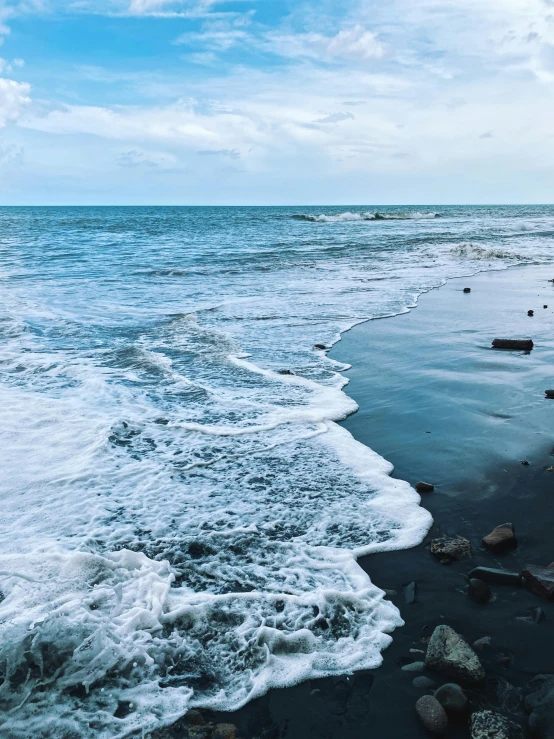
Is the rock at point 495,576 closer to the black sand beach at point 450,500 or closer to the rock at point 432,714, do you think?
the black sand beach at point 450,500

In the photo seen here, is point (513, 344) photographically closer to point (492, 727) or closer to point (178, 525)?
point (178, 525)

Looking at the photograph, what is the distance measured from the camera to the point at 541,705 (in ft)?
8.27

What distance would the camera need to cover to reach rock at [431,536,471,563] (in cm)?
365

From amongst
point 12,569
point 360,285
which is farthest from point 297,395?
point 360,285

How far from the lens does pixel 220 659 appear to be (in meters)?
2.95

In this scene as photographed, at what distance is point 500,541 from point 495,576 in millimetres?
362

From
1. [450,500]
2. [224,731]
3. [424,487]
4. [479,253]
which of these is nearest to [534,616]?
[450,500]

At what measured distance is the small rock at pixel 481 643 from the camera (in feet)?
9.48

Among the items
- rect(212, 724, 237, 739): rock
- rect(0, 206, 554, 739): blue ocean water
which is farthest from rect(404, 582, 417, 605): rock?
rect(212, 724, 237, 739): rock

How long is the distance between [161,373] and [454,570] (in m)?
5.48

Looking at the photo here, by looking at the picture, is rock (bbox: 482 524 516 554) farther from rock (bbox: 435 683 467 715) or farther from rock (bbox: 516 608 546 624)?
rock (bbox: 435 683 467 715)

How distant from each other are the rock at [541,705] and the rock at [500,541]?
1065 mm

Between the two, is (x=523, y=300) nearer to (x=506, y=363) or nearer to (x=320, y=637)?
(x=506, y=363)

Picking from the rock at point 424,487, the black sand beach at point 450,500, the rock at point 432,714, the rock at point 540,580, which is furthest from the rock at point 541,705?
the rock at point 424,487
